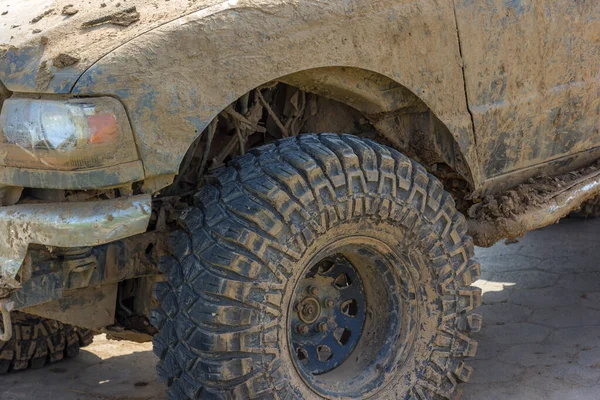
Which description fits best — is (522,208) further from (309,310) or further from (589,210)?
(589,210)

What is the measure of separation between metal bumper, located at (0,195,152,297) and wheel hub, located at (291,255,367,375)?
83 cm

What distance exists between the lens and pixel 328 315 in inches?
127

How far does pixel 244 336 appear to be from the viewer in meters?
2.65

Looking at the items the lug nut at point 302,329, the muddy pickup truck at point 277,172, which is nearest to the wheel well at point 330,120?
the muddy pickup truck at point 277,172

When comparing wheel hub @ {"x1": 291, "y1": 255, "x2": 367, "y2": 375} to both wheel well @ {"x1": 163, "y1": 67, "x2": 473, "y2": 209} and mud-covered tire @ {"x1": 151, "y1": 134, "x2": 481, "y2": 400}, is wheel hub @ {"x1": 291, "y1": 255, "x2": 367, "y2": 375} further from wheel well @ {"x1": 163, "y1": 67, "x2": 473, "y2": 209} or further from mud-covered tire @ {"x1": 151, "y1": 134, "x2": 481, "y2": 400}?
wheel well @ {"x1": 163, "y1": 67, "x2": 473, "y2": 209}

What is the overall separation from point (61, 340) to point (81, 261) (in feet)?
5.07

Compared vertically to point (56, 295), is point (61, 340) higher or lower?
lower

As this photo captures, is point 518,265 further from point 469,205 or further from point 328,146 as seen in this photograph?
point 328,146

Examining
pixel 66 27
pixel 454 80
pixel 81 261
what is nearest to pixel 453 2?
pixel 454 80

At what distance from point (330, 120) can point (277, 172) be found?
604mm

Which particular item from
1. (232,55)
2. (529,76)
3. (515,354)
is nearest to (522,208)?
(529,76)

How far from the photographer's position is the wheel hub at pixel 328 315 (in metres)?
3.15

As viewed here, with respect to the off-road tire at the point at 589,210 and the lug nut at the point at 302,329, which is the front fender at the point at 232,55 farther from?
the off-road tire at the point at 589,210

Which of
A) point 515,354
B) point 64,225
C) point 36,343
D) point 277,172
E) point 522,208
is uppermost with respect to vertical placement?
point 64,225
